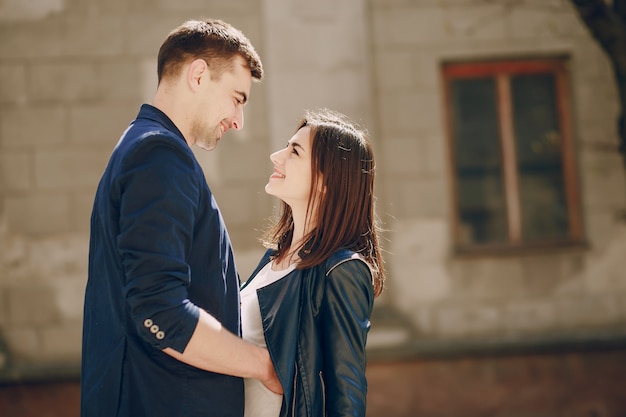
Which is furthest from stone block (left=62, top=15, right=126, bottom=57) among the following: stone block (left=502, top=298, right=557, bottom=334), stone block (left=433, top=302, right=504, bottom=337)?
stone block (left=502, top=298, right=557, bottom=334)

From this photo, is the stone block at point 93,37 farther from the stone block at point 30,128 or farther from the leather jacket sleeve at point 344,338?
the leather jacket sleeve at point 344,338

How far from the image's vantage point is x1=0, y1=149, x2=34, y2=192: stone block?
21.5 ft

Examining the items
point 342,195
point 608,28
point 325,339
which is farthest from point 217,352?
point 608,28

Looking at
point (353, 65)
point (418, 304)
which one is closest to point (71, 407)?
point (418, 304)

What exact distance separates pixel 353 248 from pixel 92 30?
4661mm

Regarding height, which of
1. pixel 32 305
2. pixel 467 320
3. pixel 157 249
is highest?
pixel 157 249

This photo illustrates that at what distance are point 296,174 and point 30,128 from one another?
439 cm

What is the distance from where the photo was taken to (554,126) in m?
7.13

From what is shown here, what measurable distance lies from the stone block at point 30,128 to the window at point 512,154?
3361 mm

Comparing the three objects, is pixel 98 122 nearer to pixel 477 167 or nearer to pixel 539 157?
pixel 477 167

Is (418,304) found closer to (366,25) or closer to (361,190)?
(366,25)

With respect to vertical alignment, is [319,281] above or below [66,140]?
below

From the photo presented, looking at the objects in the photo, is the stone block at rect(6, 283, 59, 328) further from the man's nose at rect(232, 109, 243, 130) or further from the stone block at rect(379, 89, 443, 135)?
the man's nose at rect(232, 109, 243, 130)

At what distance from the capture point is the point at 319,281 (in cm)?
259
